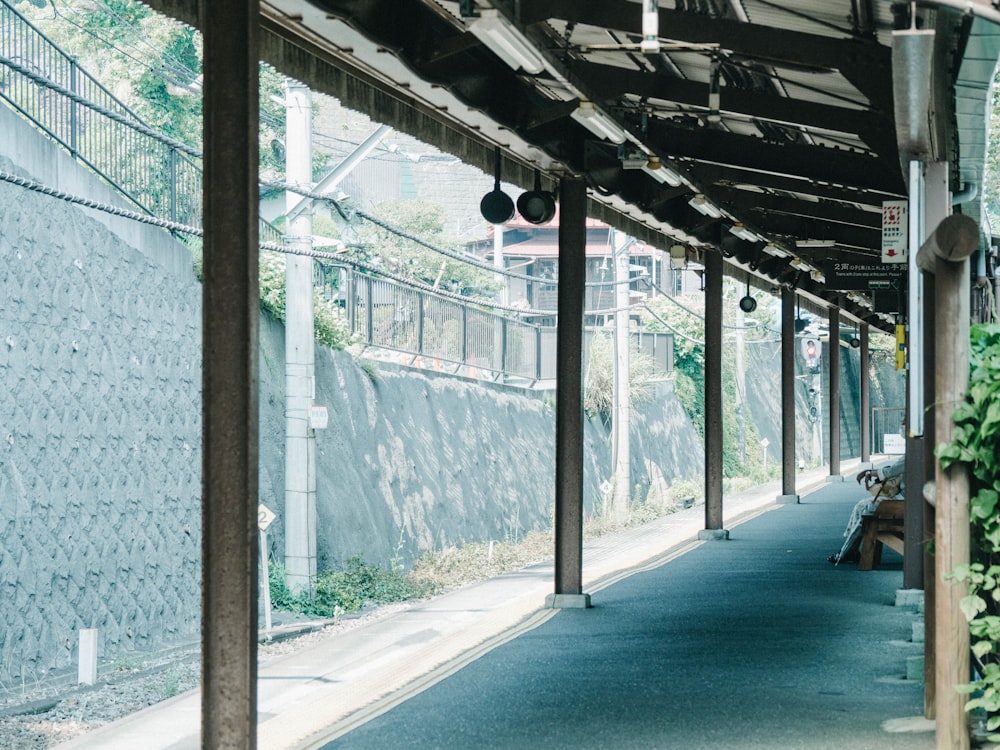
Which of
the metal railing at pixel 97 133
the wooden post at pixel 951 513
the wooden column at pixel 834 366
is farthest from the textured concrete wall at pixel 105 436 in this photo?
the wooden column at pixel 834 366

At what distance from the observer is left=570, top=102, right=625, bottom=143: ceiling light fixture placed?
845cm

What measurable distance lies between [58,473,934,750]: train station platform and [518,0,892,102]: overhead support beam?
309cm

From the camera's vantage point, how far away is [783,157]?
10.1 metres

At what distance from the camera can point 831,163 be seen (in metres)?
9.95

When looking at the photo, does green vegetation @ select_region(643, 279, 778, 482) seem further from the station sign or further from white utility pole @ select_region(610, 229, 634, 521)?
the station sign

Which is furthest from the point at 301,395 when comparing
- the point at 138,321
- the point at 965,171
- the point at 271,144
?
the point at 271,144

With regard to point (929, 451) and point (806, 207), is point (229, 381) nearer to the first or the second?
point (929, 451)

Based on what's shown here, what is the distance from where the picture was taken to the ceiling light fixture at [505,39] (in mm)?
6251

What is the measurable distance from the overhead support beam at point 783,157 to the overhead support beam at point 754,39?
2.68 m

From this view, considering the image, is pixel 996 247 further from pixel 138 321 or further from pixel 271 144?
pixel 271 144

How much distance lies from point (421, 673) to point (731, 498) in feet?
61.0

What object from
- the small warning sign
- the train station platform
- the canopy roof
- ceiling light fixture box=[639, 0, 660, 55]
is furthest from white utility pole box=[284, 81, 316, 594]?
ceiling light fixture box=[639, 0, 660, 55]

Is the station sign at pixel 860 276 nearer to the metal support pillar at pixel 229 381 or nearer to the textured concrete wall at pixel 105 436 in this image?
the textured concrete wall at pixel 105 436

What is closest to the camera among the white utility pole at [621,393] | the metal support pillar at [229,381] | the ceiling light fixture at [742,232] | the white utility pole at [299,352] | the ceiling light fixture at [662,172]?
the metal support pillar at [229,381]
